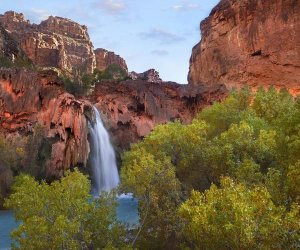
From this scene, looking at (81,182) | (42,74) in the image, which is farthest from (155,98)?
(81,182)

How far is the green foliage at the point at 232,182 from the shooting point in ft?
33.2

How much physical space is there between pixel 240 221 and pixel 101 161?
118 feet

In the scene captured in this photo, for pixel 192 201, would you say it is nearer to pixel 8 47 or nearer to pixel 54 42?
pixel 8 47

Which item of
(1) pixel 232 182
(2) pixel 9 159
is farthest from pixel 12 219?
(1) pixel 232 182

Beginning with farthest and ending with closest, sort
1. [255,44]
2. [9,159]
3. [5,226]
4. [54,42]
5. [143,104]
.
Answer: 1. [54,42]
2. [255,44]
3. [143,104]
4. [9,159]
5. [5,226]

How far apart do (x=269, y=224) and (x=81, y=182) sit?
20.0ft

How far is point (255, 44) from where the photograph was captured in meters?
58.3

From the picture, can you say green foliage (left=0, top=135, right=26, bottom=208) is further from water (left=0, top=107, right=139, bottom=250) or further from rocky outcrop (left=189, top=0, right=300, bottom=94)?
rocky outcrop (left=189, top=0, right=300, bottom=94)

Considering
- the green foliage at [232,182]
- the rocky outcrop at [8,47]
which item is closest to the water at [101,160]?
the green foliage at [232,182]

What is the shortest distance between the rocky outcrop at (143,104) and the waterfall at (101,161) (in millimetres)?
1803

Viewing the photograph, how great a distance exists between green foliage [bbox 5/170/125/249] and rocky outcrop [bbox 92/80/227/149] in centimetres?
3427

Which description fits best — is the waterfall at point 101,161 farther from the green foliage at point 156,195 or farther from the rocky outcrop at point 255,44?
the green foliage at point 156,195

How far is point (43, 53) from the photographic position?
9600 cm

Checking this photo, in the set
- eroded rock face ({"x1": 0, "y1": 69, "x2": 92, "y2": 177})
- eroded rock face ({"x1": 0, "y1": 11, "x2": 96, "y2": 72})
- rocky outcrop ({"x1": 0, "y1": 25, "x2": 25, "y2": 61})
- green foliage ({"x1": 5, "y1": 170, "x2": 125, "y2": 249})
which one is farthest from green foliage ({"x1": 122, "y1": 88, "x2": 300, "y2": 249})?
eroded rock face ({"x1": 0, "y1": 11, "x2": 96, "y2": 72})
